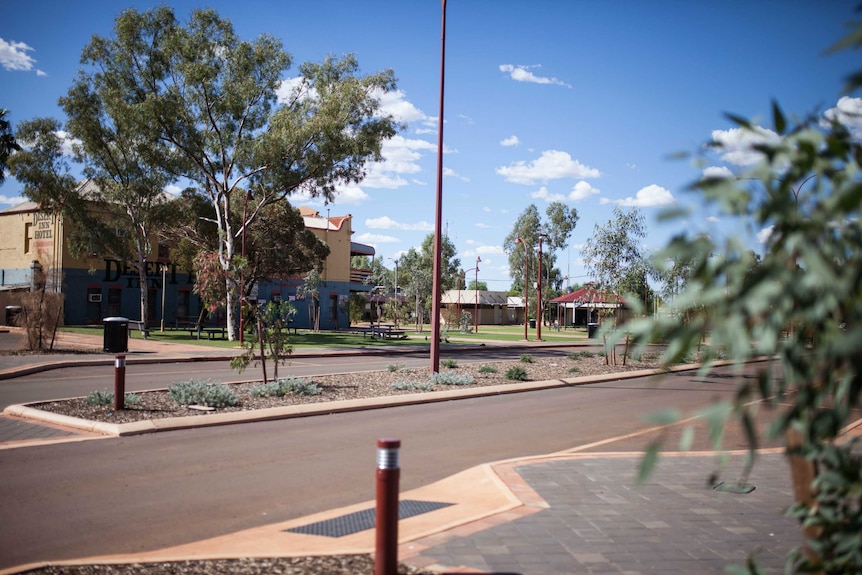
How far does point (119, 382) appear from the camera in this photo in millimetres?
11664

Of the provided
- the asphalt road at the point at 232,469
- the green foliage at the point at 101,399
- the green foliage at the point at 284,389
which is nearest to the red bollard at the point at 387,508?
the asphalt road at the point at 232,469

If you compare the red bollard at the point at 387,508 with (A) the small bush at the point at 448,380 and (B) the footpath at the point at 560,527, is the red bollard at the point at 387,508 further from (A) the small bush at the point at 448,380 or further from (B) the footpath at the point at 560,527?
(A) the small bush at the point at 448,380

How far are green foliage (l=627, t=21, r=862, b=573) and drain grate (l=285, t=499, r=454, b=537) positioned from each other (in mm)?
4342

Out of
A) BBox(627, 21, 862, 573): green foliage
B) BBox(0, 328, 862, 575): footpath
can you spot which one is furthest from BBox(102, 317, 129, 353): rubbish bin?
BBox(627, 21, 862, 573): green foliage

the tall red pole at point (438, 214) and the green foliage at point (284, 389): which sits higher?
the tall red pole at point (438, 214)

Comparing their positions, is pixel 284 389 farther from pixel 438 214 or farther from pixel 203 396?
pixel 438 214

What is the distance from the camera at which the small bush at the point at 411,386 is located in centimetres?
1602

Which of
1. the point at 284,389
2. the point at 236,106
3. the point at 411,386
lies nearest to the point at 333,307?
the point at 236,106

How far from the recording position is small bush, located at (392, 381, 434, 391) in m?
16.0

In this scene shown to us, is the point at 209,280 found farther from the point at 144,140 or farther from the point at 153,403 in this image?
the point at 144,140

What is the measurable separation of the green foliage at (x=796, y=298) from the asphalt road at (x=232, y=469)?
5.14 m

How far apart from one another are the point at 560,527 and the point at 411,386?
10.2m

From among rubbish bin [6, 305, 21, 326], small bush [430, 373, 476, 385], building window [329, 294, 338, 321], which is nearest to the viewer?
small bush [430, 373, 476, 385]

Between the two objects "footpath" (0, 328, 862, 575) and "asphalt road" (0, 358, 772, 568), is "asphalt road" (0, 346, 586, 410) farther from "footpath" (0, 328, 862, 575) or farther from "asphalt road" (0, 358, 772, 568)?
"footpath" (0, 328, 862, 575)
